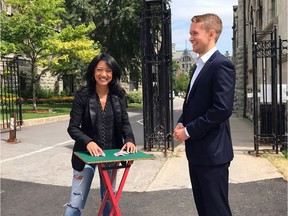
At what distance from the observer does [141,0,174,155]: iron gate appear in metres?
9.44

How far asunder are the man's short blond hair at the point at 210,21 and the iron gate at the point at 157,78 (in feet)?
21.0

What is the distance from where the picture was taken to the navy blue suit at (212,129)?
2.85 meters

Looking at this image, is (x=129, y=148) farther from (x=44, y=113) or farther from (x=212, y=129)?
(x=44, y=113)

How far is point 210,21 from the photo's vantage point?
291cm

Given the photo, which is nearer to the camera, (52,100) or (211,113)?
(211,113)

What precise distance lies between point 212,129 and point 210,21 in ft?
2.73

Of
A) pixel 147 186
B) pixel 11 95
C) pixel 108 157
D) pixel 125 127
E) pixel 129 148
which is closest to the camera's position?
pixel 108 157

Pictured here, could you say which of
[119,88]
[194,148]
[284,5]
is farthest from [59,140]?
[194,148]

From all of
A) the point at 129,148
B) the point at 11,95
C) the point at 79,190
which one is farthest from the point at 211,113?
the point at 11,95

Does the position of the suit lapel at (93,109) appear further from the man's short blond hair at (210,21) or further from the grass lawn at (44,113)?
the grass lawn at (44,113)

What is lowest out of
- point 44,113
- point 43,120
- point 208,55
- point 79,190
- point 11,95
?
point 43,120

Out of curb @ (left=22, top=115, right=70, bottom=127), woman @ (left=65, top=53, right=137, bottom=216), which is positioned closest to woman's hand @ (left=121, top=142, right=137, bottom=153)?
woman @ (left=65, top=53, right=137, bottom=216)

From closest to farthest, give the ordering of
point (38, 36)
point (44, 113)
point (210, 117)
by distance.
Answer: point (210, 117)
point (38, 36)
point (44, 113)

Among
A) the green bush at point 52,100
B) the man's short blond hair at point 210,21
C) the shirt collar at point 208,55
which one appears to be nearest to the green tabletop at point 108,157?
the shirt collar at point 208,55
